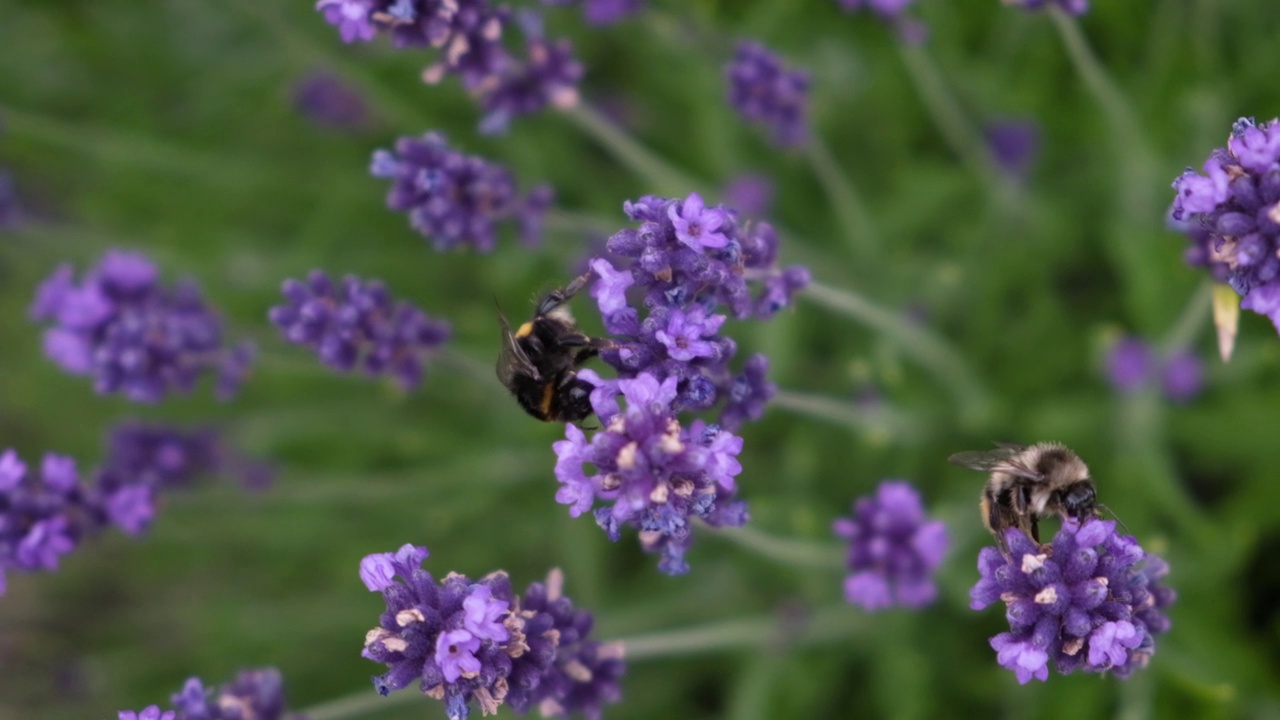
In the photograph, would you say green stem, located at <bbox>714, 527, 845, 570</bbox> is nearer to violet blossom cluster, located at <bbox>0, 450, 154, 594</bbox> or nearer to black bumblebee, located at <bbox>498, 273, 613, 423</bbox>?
black bumblebee, located at <bbox>498, 273, 613, 423</bbox>

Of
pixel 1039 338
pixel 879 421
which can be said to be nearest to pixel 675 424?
pixel 879 421

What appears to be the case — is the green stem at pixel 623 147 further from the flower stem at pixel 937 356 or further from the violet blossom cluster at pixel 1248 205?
the violet blossom cluster at pixel 1248 205

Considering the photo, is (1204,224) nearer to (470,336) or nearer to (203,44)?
(470,336)

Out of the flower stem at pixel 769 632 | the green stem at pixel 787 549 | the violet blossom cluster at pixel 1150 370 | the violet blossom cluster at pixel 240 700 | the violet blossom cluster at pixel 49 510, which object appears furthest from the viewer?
the violet blossom cluster at pixel 1150 370

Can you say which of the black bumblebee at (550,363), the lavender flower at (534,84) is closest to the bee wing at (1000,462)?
the black bumblebee at (550,363)

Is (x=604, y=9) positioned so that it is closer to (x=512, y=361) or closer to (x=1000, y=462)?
(x=512, y=361)

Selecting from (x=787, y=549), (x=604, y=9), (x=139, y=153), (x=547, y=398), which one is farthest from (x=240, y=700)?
(x=139, y=153)

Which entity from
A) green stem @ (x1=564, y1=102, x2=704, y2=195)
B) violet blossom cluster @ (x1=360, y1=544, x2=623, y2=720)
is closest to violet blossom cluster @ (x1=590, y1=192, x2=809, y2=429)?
violet blossom cluster @ (x1=360, y1=544, x2=623, y2=720)
